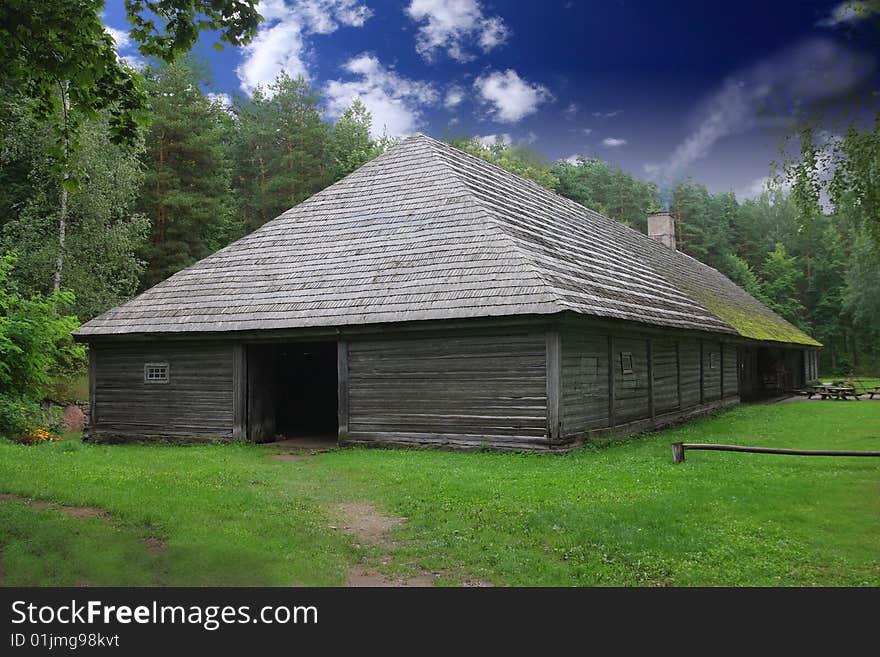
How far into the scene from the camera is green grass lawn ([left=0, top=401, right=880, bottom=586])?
6.16 metres

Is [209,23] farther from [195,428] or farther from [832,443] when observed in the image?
[832,443]

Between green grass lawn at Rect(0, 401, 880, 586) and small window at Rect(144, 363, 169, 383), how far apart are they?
386 centimetres

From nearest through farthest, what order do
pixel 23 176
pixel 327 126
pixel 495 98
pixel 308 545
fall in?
1. pixel 308 545
2. pixel 495 98
3. pixel 23 176
4. pixel 327 126

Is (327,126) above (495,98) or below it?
above

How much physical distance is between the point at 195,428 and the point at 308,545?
10570 millimetres

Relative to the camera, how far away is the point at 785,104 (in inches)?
544

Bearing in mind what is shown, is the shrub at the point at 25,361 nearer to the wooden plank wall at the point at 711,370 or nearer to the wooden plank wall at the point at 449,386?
the wooden plank wall at the point at 449,386

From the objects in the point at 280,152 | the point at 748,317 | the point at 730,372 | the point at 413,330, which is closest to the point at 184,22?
the point at 413,330

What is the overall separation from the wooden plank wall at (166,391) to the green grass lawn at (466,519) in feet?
10.6

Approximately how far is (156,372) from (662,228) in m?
27.8

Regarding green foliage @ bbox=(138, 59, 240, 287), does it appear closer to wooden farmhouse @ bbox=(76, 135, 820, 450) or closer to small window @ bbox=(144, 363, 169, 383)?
wooden farmhouse @ bbox=(76, 135, 820, 450)

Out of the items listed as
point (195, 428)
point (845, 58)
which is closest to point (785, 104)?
point (845, 58)

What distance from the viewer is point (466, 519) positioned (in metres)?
8.16

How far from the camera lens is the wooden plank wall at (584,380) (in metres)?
13.5
